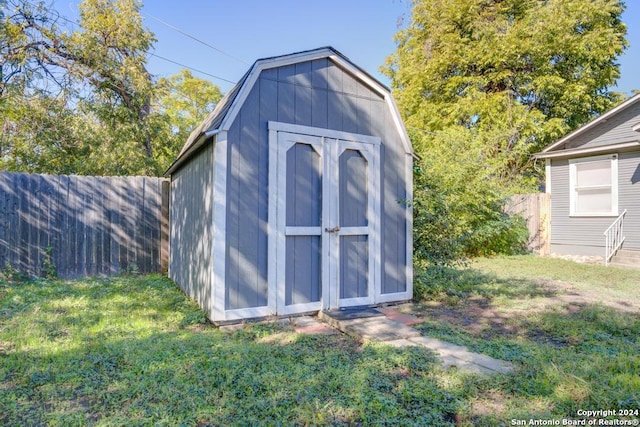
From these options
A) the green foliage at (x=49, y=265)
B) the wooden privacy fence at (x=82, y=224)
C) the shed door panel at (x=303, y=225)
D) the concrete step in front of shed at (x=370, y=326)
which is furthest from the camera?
the green foliage at (x=49, y=265)

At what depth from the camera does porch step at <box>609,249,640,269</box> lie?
8477 mm

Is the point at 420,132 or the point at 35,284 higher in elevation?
the point at 420,132

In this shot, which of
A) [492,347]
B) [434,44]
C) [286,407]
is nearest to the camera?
[286,407]

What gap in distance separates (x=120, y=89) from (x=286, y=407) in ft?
35.1


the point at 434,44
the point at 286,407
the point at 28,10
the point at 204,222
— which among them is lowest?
the point at 286,407

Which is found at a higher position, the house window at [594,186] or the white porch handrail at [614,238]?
the house window at [594,186]

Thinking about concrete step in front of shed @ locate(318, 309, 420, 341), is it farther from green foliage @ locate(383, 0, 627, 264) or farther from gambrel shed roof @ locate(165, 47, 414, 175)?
green foliage @ locate(383, 0, 627, 264)

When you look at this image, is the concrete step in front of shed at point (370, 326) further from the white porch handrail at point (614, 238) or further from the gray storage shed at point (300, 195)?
the white porch handrail at point (614, 238)

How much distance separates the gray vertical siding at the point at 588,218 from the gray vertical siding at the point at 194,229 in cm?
975

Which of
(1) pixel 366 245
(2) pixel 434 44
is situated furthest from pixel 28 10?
(2) pixel 434 44

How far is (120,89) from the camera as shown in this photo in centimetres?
1033

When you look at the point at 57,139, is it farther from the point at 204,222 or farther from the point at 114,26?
the point at 204,222

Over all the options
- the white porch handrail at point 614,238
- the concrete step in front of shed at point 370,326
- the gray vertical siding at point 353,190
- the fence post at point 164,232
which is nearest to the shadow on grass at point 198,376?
the concrete step in front of shed at point 370,326

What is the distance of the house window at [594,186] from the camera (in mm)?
9211
